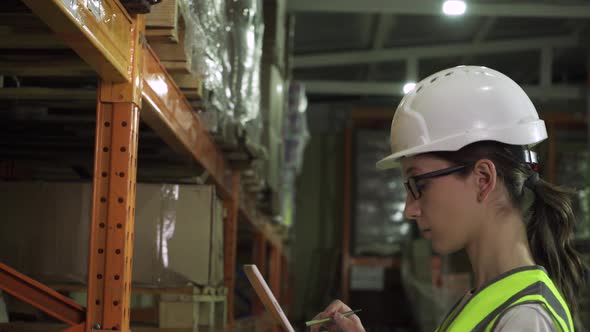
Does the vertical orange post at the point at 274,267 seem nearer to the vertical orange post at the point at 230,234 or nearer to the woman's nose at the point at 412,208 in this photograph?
the vertical orange post at the point at 230,234

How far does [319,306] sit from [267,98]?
10283 mm

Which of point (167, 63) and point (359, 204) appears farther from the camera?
point (359, 204)

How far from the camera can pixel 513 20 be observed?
41.9 feet

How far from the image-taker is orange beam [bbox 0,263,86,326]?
115 inches

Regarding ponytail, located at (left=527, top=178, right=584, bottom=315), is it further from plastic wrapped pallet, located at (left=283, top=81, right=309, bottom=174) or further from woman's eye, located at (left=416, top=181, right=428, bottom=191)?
plastic wrapped pallet, located at (left=283, top=81, right=309, bottom=174)

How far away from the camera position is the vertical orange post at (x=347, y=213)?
49.4 feet

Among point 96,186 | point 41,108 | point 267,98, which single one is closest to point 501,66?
point 267,98

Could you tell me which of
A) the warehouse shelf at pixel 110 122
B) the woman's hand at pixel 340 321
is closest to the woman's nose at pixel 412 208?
the woman's hand at pixel 340 321

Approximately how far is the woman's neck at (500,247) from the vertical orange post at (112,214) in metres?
1.29

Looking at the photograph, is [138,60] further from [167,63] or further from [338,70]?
[338,70]

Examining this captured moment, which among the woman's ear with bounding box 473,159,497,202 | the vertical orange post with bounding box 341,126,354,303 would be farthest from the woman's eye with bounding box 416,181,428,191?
the vertical orange post with bounding box 341,126,354,303

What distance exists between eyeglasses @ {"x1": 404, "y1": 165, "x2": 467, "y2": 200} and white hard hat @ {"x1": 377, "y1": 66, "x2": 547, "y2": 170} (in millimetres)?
56

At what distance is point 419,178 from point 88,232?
2362 mm

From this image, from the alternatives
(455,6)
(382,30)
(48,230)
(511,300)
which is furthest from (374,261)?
(511,300)
